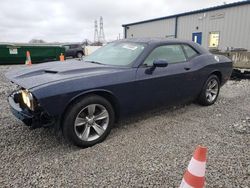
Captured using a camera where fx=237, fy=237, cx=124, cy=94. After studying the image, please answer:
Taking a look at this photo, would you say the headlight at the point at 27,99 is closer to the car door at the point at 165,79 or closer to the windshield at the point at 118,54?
the windshield at the point at 118,54

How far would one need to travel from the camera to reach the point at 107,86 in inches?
130

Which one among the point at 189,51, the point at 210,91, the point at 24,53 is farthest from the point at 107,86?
the point at 24,53

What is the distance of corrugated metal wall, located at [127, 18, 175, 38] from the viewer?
21.2 meters

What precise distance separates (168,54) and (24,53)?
12.8m

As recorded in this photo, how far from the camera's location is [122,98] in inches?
138

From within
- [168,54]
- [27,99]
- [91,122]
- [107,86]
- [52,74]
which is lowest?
[91,122]

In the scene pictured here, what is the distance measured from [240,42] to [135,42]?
13.3 m

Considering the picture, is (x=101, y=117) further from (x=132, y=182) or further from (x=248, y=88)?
(x=248, y=88)

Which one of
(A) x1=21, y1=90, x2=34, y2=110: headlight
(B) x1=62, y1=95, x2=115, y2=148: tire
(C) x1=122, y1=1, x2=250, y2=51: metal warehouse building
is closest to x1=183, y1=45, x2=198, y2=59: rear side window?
(B) x1=62, y1=95, x2=115, y2=148: tire

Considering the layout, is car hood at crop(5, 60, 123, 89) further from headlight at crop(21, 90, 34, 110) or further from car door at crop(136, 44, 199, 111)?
car door at crop(136, 44, 199, 111)

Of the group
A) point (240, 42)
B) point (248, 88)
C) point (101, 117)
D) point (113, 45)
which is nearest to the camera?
point (101, 117)

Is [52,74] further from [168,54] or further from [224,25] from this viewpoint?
[224,25]

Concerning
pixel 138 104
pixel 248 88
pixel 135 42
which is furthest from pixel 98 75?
pixel 248 88

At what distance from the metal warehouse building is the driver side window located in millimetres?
Answer: 12252
